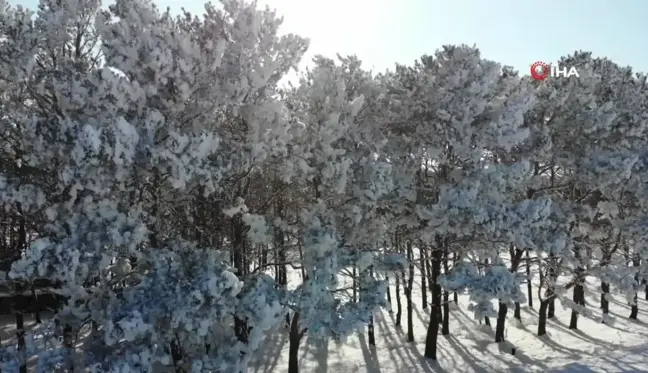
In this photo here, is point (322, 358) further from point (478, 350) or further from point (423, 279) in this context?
point (423, 279)

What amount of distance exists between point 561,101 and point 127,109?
12.9 m

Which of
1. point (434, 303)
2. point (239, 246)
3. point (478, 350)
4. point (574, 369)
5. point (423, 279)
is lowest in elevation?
point (478, 350)

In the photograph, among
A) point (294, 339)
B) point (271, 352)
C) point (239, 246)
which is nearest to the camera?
point (239, 246)

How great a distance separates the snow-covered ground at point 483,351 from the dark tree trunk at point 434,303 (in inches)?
19.4

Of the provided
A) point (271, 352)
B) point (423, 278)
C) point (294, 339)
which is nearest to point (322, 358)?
point (271, 352)

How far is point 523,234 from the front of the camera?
1295cm

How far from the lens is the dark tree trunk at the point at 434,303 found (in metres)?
15.6

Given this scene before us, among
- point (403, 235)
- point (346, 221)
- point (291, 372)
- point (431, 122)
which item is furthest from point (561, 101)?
point (291, 372)

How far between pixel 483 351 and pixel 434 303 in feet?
15.4

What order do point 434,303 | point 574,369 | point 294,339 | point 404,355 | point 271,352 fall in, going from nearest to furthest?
point 574,369
point 294,339
point 434,303
point 404,355
point 271,352

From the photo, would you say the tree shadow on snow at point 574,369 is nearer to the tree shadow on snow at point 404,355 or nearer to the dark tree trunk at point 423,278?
the tree shadow on snow at point 404,355

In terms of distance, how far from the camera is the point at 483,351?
19875 mm

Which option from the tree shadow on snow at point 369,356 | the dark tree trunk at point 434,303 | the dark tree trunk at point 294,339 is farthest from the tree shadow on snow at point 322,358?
the dark tree trunk at point 434,303

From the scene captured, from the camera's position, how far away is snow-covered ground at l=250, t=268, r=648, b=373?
16.1 metres
